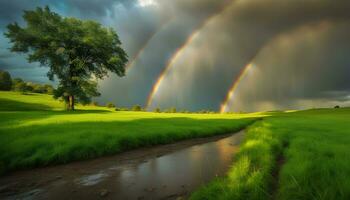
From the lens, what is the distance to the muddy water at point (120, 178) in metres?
8.32

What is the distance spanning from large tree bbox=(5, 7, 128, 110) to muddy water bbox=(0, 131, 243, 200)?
41.6 meters

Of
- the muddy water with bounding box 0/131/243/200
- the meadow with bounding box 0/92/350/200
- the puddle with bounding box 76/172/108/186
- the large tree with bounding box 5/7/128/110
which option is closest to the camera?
the meadow with bounding box 0/92/350/200

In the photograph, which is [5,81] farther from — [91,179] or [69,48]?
[91,179]

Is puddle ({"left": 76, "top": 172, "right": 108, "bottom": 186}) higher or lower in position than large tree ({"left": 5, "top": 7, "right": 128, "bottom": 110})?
lower

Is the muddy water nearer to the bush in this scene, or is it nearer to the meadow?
the meadow

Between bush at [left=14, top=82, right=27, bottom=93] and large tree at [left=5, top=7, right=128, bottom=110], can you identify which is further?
bush at [left=14, top=82, right=27, bottom=93]

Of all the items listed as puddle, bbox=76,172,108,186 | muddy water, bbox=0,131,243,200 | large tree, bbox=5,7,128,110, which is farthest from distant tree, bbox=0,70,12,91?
puddle, bbox=76,172,108,186

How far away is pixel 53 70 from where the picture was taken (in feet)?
169

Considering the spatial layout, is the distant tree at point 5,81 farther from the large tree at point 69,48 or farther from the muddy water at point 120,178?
the muddy water at point 120,178

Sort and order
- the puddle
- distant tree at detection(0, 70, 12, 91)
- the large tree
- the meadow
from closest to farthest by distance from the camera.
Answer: the meadow
the puddle
the large tree
distant tree at detection(0, 70, 12, 91)

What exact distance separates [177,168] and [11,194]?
23.1ft

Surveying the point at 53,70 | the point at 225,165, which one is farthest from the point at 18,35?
the point at 225,165

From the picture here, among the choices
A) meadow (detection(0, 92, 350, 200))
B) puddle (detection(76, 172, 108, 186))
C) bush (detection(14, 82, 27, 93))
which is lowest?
puddle (detection(76, 172, 108, 186))

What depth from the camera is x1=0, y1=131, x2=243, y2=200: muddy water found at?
27.3 feet
